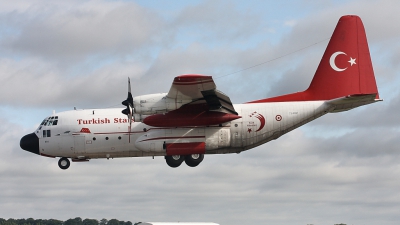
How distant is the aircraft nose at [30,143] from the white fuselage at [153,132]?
253 millimetres

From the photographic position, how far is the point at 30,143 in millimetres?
41312

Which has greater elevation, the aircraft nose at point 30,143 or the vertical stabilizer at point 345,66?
the vertical stabilizer at point 345,66

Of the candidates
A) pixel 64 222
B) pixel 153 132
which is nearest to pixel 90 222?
pixel 64 222

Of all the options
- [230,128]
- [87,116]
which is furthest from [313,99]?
[87,116]

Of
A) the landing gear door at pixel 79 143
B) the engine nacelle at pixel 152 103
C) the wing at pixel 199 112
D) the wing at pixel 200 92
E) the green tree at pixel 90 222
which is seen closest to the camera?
the wing at pixel 200 92

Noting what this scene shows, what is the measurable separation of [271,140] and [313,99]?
3.18 m

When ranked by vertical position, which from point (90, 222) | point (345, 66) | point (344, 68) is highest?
point (345, 66)

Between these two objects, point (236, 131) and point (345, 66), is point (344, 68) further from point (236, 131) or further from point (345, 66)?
point (236, 131)

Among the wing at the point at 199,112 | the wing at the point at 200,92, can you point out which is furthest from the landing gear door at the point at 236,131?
the wing at the point at 200,92

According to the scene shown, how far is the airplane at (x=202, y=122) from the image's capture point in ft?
129

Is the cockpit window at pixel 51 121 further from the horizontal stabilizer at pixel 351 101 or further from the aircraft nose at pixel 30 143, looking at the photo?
the horizontal stabilizer at pixel 351 101

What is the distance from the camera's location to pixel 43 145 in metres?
41.0

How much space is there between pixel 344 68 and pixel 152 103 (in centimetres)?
1144

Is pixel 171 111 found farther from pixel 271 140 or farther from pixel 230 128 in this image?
pixel 271 140
